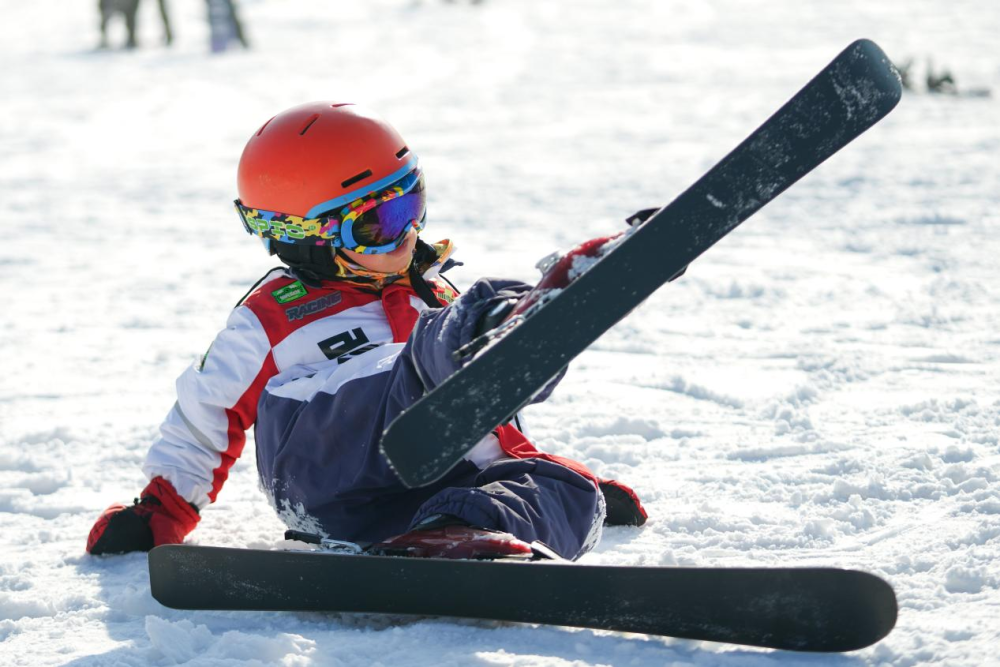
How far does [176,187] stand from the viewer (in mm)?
8836

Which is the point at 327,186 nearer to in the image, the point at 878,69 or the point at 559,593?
the point at 559,593

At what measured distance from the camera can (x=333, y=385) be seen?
8.98ft

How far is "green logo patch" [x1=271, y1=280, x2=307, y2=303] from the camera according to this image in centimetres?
291

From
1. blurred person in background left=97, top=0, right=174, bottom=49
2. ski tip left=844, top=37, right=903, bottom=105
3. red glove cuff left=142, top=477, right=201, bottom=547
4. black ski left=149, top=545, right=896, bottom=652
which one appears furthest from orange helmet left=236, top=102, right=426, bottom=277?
blurred person in background left=97, top=0, right=174, bottom=49

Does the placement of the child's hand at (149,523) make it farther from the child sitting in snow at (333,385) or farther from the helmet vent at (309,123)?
the helmet vent at (309,123)

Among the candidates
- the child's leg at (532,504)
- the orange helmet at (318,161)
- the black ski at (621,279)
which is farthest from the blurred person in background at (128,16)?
the black ski at (621,279)

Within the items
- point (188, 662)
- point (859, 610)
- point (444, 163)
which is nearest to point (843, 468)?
point (859, 610)

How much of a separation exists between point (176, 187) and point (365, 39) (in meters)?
10.1

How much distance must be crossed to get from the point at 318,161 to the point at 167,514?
951mm

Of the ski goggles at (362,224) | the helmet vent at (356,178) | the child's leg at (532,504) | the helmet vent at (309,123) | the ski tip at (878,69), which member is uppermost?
the ski tip at (878,69)

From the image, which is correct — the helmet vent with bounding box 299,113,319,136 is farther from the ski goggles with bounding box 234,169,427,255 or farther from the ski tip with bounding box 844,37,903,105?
the ski tip with bounding box 844,37,903,105

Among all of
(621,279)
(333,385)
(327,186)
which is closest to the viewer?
(621,279)

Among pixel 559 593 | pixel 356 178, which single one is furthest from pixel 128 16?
pixel 559 593

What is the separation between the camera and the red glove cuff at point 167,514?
9.71 ft
